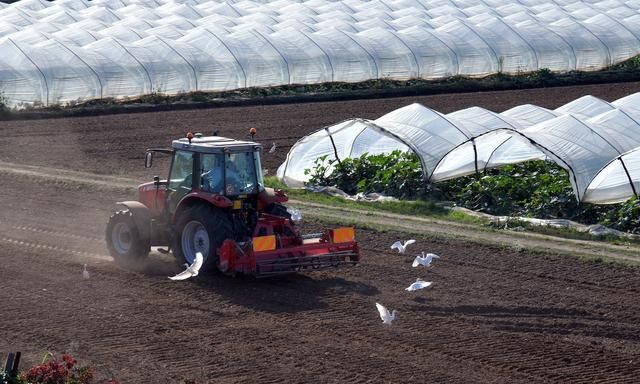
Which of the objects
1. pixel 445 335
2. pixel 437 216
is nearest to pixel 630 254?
pixel 437 216

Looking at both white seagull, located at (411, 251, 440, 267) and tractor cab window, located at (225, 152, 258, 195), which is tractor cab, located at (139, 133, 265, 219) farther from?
white seagull, located at (411, 251, 440, 267)

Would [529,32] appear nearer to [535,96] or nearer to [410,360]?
[535,96]

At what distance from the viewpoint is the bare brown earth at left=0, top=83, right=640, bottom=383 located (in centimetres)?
1153

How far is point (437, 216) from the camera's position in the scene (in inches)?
850

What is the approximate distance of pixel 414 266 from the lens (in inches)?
645

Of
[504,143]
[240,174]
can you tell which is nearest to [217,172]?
[240,174]

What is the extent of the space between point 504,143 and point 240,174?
10479mm

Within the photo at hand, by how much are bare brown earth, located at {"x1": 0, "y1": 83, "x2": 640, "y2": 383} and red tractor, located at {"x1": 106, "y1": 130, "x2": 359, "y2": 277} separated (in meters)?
0.41

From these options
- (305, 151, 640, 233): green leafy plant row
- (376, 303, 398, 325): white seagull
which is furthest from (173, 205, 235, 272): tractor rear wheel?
(305, 151, 640, 233): green leafy plant row

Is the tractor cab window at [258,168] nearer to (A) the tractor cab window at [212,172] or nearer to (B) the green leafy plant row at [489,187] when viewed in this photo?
(A) the tractor cab window at [212,172]

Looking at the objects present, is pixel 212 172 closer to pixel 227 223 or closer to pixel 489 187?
pixel 227 223

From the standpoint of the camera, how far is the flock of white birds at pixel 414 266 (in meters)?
13.0

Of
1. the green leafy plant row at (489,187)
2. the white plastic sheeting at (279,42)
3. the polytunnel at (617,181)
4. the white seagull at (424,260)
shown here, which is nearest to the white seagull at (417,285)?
the white seagull at (424,260)

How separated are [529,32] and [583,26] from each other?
322 cm
